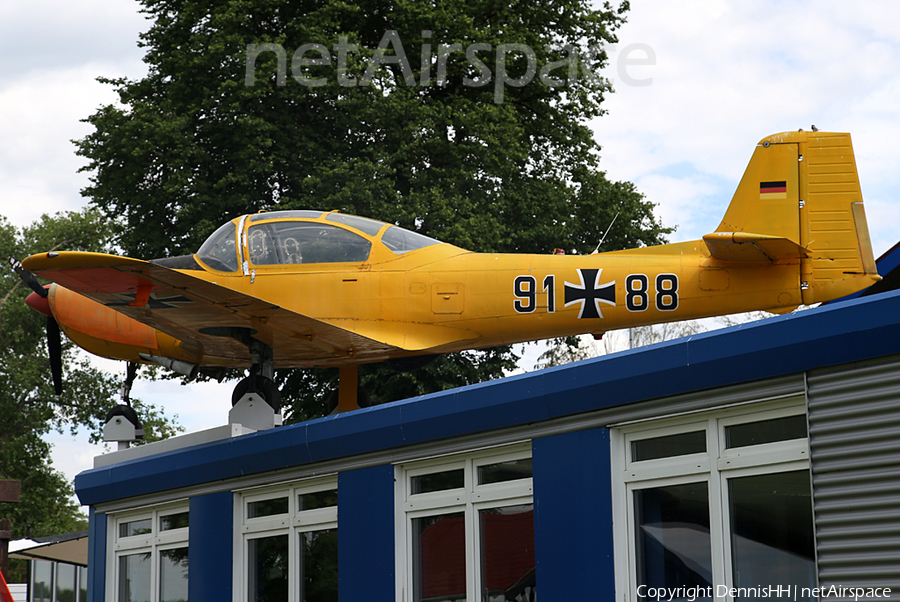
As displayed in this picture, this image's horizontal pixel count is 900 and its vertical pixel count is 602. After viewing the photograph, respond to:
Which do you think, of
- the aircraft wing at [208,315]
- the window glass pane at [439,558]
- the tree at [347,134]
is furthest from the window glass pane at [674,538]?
the tree at [347,134]

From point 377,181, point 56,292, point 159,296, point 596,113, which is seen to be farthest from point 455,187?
point 159,296

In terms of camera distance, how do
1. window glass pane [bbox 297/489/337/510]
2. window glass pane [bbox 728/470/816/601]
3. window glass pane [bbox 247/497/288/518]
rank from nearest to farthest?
1. window glass pane [bbox 728/470/816/601]
2. window glass pane [bbox 297/489/337/510]
3. window glass pane [bbox 247/497/288/518]

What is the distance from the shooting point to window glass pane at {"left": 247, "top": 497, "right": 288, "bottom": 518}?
811 cm

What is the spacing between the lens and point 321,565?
762 centimetres

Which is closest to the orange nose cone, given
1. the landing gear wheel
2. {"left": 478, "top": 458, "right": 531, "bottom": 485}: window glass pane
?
the landing gear wheel

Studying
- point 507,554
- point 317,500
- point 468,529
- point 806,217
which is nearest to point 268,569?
point 317,500

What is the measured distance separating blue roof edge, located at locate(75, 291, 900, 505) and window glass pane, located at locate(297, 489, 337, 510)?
0.28m

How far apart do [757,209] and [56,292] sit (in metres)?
8.84

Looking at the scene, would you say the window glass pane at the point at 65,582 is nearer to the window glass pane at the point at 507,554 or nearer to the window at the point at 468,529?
the window at the point at 468,529

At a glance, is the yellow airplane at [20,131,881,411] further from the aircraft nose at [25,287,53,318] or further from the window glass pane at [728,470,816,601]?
the window glass pane at [728,470,816,601]

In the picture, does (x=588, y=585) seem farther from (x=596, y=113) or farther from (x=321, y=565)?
(x=596, y=113)

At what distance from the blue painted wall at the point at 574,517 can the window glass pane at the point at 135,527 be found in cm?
499

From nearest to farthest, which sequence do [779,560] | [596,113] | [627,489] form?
[779,560] < [627,489] < [596,113]

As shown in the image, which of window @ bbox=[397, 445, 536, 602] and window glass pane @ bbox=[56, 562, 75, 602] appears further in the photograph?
window glass pane @ bbox=[56, 562, 75, 602]
